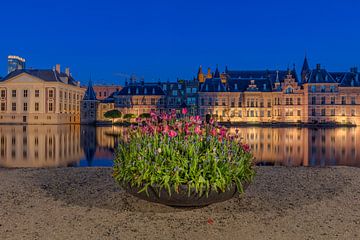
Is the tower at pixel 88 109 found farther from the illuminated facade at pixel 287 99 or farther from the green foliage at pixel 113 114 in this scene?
the illuminated facade at pixel 287 99

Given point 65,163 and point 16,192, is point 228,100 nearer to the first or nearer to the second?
point 65,163

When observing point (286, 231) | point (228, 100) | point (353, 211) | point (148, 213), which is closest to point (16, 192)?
point (148, 213)

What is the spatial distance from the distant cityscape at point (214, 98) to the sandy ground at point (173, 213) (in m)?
69.1

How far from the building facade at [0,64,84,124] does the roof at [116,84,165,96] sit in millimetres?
15420

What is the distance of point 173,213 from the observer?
713cm

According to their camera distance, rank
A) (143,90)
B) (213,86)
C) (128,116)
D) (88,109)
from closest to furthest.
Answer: (128,116) → (213,86) → (143,90) → (88,109)

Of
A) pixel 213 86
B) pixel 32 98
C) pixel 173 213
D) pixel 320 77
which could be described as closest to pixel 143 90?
pixel 213 86

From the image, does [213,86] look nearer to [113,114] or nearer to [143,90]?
[143,90]

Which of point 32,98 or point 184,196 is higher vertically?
point 32,98

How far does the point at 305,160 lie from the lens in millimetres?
19250

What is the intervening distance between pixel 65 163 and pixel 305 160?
12.8 metres

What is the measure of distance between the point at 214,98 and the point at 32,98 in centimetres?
4287

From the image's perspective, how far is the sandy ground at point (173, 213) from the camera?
19.9 feet

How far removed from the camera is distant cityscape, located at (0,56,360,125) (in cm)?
8150
